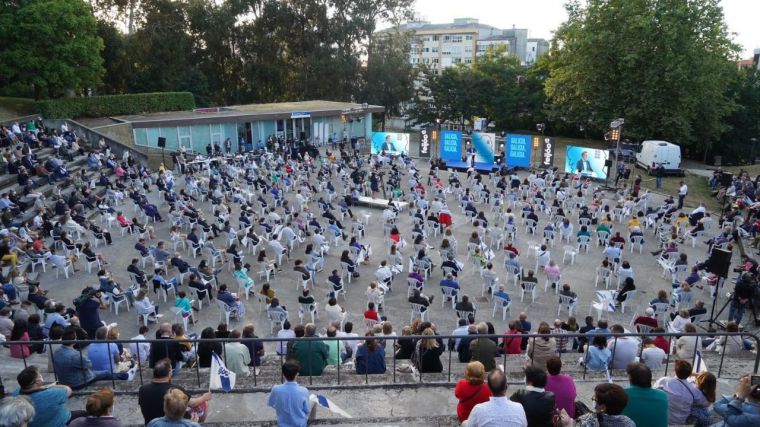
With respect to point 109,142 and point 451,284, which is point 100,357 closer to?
point 451,284

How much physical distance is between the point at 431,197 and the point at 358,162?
5.55 m

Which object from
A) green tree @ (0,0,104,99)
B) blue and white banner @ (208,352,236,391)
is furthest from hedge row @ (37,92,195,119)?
blue and white banner @ (208,352,236,391)

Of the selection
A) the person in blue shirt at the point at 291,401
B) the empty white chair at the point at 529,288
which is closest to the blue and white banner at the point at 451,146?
the empty white chair at the point at 529,288

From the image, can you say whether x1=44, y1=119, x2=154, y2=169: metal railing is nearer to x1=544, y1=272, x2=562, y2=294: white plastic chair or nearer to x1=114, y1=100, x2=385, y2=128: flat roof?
x1=114, y1=100, x2=385, y2=128: flat roof

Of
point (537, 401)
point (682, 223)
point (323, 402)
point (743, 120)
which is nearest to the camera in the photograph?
point (537, 401)

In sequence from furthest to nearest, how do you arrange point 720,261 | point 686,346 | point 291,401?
1. point 720,261
2. point 686,346
3. point 291,401

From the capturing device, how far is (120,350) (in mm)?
8188

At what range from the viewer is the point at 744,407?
4.70m

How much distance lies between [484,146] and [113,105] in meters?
23.6

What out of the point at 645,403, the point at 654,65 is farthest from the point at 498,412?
the point at 654,65

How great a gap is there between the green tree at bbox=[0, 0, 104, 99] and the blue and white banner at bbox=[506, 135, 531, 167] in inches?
991

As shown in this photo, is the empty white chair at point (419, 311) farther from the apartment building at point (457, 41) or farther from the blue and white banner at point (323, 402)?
the apartment building at point (457, 41)

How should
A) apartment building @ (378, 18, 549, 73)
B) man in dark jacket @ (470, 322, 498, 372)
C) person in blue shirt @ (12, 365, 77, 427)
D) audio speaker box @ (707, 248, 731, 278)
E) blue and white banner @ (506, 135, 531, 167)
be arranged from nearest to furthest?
person in blue shirt @ (12, 365, 77, 427), man in dark jacket @ (470, 322, 498, 372), audio speaker box @ (707, 248, 731, 278), blue and white banner @ (506, 135, 531, 167), apartment building @ (378, 18, 549, 73)

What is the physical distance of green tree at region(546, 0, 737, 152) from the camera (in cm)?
3253
